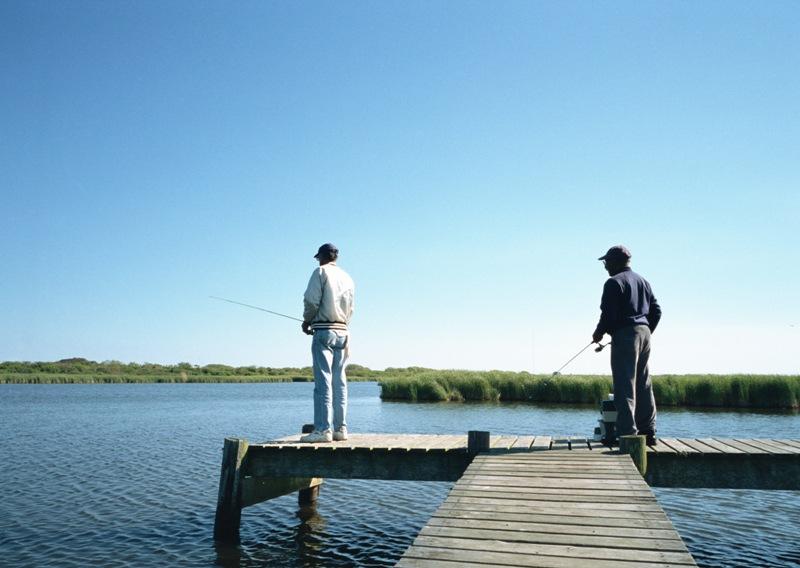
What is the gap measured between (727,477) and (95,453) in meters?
15.7

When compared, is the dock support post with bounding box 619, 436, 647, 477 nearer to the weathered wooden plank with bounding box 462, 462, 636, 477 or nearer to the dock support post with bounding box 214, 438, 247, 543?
the weathered wooden plank with bounding box 462, 462, 636, 477

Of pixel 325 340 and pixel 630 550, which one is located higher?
pixel 325 340

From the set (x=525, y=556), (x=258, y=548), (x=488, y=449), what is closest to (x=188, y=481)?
(x=258, y=548)

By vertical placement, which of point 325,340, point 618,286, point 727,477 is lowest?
point 727,477

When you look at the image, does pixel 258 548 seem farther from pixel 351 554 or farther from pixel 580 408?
pixel 580 408

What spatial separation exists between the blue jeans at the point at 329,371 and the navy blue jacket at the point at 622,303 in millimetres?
3192

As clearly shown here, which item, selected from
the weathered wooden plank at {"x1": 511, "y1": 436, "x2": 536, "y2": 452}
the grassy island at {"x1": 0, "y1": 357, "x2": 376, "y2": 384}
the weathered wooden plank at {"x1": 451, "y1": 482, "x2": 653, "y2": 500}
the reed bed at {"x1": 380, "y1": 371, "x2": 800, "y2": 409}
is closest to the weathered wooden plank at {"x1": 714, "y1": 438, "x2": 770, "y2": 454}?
the weathered wooden plank at {"x1": 511, "y1": 436, "x2": 536, "y2": 452}

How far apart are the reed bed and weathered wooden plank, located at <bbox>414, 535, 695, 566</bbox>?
2827 cm

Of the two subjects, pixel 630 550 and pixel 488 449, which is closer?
pixel 630 550

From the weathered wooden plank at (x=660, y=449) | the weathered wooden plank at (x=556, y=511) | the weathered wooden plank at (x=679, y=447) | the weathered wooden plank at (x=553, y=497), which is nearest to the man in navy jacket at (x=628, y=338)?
the weathered wooden plank at (x=660, y=449)

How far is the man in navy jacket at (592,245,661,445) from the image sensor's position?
744 cm

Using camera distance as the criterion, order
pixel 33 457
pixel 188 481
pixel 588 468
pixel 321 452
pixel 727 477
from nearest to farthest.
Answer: pixel 588 468
pixel 727 477
pixel 321 452
pixel 188 481
pixel 33 457

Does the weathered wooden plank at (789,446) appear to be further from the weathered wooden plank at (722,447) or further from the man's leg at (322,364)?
the man's leg at (322,364)

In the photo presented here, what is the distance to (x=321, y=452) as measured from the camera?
822 centimetres
